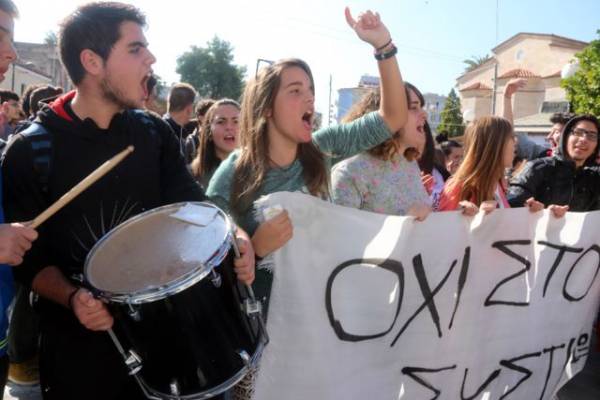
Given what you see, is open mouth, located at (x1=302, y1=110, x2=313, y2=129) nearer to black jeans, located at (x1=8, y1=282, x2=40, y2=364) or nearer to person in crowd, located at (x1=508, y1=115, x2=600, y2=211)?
black jeans, located at (x1=8, y1=282, x2=40, y2=364)

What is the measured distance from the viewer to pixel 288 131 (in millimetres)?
2189

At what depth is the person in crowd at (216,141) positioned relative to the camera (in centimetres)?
385

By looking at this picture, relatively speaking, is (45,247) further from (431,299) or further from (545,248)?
(545,248)

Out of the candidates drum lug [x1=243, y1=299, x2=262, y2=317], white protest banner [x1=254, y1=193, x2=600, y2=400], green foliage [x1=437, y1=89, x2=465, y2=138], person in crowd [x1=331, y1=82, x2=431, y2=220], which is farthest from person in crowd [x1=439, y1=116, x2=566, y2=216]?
green foliage [x1=437, y1=89, x2=465, y2=138]

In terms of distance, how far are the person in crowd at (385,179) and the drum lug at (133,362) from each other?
122 centimetres

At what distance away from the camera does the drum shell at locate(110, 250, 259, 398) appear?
4.76 feet

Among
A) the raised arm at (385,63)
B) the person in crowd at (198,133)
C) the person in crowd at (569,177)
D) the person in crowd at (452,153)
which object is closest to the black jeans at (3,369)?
the raised arm at (385,63)

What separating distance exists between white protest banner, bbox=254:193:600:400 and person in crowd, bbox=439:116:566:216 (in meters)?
0.45

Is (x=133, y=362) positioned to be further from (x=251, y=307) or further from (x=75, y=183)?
(x=75, y=183)

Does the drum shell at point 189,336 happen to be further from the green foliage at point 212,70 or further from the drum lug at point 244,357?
the green foliage at point 212,70

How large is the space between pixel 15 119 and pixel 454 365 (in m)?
6.07

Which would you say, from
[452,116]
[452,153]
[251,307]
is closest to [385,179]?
[251,307]

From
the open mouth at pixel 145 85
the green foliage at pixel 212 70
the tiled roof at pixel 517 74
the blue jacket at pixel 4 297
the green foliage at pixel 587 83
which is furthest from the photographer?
the green foliage at pixel 212 70

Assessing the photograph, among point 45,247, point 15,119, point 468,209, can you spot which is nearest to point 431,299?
point 468,209
